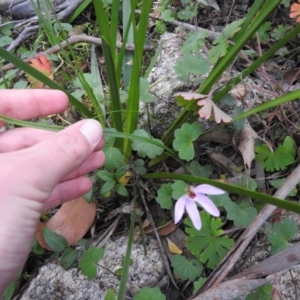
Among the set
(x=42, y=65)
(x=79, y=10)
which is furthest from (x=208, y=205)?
(x=79, y=10)

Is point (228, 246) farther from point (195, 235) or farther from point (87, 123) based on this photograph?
point (87, 123)

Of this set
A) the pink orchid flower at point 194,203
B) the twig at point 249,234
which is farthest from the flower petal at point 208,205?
the twig at point 249,234

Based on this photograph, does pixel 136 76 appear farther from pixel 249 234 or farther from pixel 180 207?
pixel 249 234

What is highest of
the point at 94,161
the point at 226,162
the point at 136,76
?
the point at 136,76

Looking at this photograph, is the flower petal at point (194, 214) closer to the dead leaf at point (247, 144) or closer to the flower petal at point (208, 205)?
the flower petal at point (208, 205)

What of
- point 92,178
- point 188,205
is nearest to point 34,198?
point 188,205

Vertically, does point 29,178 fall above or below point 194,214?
above

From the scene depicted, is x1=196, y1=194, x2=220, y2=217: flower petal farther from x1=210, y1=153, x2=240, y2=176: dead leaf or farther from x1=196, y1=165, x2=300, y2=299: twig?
x1=210, y1=153, x2=240, y2=176: dead leaf
